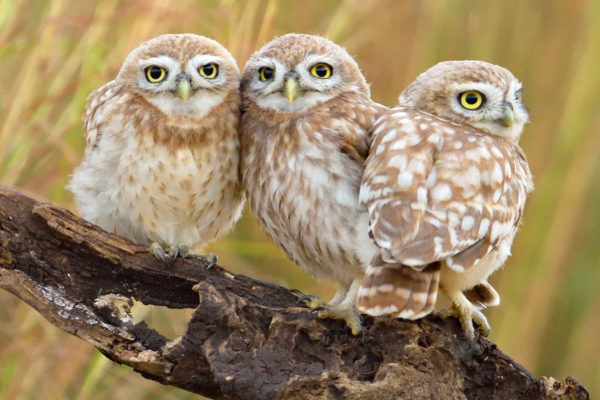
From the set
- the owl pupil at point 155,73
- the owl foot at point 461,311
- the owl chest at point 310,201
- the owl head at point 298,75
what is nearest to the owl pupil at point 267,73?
the owl head at point 298,75

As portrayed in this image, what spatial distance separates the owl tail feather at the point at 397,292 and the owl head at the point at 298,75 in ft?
2.59

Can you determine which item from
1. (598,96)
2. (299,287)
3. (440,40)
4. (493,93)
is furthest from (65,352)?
(598,96)

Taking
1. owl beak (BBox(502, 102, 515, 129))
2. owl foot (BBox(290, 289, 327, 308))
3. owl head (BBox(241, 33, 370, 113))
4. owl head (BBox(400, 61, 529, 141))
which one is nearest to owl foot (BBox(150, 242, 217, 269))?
owl foot (BBox(290, 289, 327, 308))

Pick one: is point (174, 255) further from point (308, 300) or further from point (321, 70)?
point (321, 70)

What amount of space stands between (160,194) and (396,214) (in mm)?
941

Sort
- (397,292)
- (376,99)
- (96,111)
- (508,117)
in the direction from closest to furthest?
(397,292)
(508,117)
(96,111)
(376,99)

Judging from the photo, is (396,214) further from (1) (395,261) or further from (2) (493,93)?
(2) (493,93)

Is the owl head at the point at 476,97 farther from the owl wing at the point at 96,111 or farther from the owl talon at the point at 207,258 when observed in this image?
the owl wing at the point at 96,111

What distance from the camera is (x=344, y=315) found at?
2.96 metres

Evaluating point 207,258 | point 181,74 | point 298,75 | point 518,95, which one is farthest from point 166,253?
point 518,95

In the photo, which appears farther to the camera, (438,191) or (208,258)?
(208,258)

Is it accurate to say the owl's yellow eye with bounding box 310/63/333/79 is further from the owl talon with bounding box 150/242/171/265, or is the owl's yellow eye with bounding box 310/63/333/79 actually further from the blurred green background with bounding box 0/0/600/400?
the owl talon with bounding box 150/242/171/265

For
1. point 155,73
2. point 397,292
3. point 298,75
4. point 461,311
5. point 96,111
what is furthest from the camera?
point 96,111

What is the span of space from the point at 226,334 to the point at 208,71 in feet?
3.48
